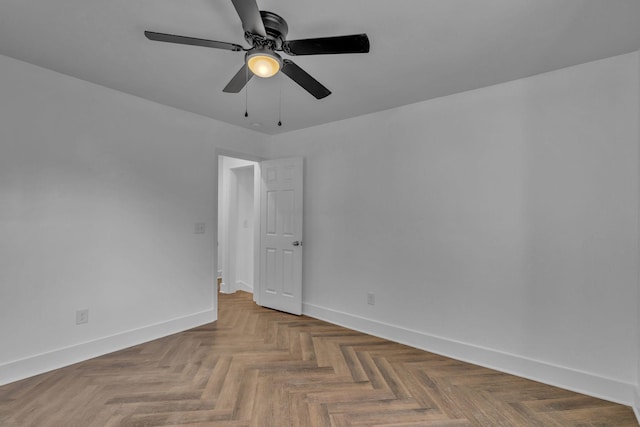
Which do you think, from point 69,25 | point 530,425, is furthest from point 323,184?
point 530,425

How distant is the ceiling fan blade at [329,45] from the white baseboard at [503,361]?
2.67 meters

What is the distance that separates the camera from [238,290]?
5.20 m

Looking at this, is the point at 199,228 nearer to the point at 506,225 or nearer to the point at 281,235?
the point at 281,235

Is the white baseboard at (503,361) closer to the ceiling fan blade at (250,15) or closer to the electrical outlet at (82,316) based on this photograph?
the electrical outlet at (82,316)

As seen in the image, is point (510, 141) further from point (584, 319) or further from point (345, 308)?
point (345, 308)

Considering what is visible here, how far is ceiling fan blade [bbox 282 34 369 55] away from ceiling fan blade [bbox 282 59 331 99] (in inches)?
3.8

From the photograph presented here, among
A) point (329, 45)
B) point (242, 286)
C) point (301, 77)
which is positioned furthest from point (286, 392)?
point (242, 286)

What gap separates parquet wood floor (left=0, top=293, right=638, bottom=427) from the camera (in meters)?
1.96

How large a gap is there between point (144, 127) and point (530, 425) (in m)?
4.07

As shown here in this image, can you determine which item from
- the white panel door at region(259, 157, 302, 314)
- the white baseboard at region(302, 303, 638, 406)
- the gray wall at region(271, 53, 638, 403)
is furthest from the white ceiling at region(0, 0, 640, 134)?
the white baseboard at region(302, 303, 638, 406)

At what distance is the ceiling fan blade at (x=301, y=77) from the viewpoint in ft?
6.03

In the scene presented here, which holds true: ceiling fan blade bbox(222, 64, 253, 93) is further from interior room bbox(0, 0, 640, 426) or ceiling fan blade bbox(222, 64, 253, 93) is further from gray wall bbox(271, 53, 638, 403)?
gray wall bbox(271, 53, 638, 403)

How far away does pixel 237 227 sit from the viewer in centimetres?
521

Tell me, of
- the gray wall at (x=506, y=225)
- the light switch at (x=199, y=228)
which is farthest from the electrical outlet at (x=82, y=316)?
the gray wall at (x=506, y=225)
